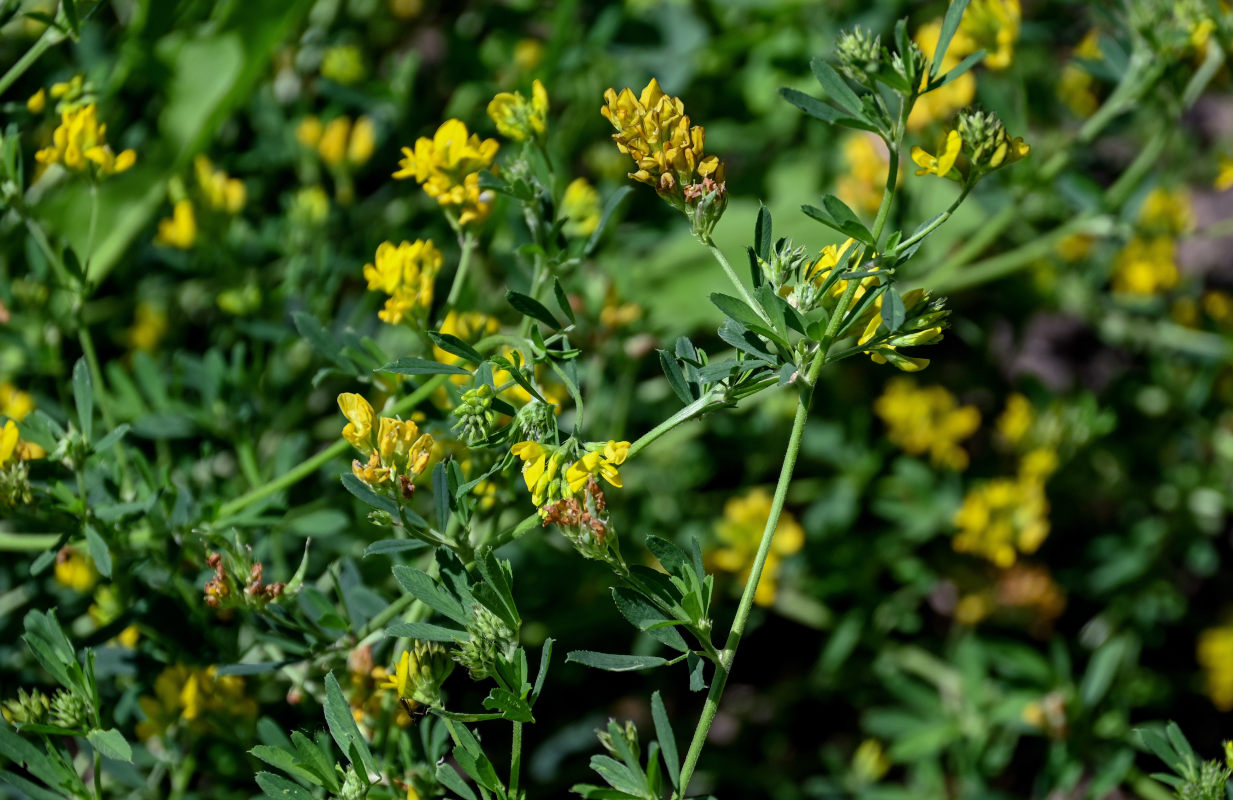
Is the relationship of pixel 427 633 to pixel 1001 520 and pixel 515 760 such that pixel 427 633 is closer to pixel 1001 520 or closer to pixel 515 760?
pixel 515 760

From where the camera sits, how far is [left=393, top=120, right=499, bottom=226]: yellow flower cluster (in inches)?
52.2

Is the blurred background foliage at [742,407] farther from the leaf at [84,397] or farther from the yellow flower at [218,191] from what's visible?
the leaf at [84,397]

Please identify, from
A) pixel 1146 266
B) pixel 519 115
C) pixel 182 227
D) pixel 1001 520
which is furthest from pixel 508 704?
pixel 1146 266

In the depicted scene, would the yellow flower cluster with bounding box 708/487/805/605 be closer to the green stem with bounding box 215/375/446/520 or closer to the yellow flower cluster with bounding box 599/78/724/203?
the green stem with bounding box 215/375/446/520

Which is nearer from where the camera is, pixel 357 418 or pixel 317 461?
pixel 357 418

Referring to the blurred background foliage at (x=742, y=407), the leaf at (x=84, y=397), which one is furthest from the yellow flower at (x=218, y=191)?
the leaf at (x=84, y=397)

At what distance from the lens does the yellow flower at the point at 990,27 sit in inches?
67.7

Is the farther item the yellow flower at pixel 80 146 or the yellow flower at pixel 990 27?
the yellow flower at pixel 990 27

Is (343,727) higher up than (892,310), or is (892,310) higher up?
(892,310)

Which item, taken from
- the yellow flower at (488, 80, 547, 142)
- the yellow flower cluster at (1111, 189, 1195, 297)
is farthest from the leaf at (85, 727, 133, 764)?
the yellow flower cluster at (1111, 189, 1195, 297)

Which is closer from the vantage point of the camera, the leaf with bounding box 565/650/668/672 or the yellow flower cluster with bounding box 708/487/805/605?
the leaf with bounding box 565/650/668/672

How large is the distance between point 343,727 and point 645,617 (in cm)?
35

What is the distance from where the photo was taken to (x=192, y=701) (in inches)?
57.5

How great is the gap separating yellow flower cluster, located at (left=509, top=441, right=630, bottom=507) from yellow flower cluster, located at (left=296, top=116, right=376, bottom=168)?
1.31 metres
